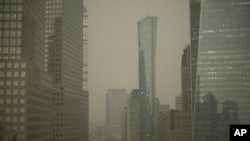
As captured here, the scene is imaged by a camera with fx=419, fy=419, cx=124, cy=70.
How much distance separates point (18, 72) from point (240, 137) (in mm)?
77843

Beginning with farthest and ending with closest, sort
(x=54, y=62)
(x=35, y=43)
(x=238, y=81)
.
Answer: (x=54, y=62), (x=238, y=81), (x=35, y=43)

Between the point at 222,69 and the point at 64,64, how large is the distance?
50.6 meters

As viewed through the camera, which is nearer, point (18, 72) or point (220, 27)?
point (18, 72)

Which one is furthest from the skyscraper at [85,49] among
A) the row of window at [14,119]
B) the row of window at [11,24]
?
the row of window at [14,119]

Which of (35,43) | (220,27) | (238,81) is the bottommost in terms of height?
(238,81)

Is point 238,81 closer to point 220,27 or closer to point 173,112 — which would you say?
point 220,27

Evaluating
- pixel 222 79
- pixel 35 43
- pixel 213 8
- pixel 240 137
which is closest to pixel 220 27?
pixel 213 8

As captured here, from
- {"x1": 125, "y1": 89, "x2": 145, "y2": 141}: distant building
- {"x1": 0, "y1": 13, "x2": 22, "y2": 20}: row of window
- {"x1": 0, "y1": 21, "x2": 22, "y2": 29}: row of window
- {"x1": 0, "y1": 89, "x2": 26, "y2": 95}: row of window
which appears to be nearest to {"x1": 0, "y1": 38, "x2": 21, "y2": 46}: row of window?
{"x1": 0, "y1": 21, "x2": 22, "y2": 29}: row of window

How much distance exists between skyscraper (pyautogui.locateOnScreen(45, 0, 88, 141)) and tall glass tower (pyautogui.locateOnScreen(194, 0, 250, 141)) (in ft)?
135

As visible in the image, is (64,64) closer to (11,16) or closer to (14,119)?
(11,16)

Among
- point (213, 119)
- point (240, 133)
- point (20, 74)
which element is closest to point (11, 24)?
point (20, 74)

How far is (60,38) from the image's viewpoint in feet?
446

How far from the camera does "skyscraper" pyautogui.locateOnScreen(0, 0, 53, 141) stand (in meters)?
78.9

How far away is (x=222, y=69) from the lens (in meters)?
130
